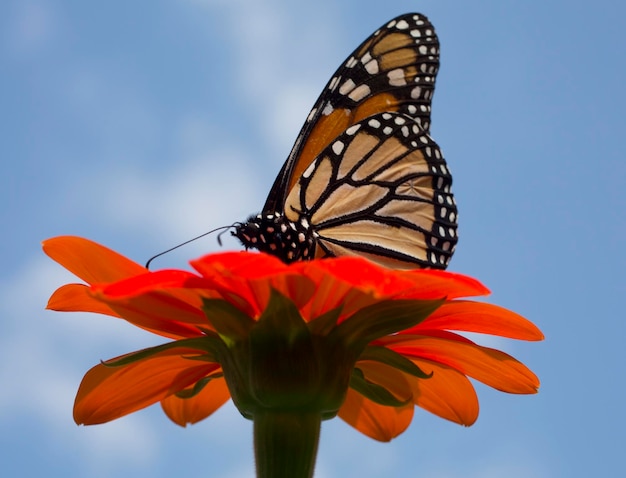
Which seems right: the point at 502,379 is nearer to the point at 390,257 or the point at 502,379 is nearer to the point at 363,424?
the point at 363,424

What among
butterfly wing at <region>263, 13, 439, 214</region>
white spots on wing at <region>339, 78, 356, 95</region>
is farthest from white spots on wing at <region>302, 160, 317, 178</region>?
white spots on wing at <region>339, 78, 356, 95</region>

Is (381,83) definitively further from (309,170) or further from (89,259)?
(89,259)

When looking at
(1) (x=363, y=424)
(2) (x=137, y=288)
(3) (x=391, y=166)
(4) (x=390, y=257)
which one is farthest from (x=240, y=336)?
(3) (x=391, y=166)

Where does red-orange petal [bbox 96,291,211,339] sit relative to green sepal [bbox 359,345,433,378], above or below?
above

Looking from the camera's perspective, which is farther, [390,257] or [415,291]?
[390,257]

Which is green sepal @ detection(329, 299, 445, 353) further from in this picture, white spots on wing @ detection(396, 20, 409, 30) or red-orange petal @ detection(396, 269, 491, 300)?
white spots on wing @ detection(396, 20, 409, 30)

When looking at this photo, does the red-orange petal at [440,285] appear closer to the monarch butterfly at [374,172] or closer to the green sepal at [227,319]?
the green sepal at [227,319]

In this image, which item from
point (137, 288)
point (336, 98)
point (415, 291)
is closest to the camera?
point (137, 288)
